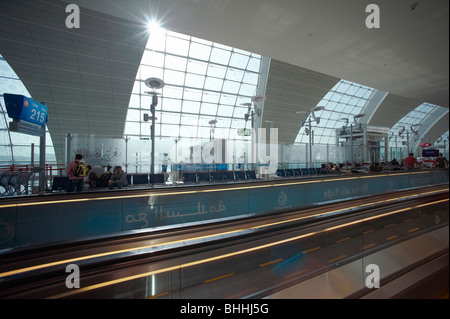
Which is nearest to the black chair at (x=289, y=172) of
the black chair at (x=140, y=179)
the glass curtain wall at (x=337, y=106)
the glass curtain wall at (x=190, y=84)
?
the glass curtain wall at (x=190, y=84)

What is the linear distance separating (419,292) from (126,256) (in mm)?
4400

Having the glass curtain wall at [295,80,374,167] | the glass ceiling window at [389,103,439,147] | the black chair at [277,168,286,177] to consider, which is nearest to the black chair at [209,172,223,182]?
the black chair at [277,168,286,177]

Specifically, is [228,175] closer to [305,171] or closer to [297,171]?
[297,171]

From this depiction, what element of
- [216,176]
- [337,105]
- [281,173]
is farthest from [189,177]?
[337,105]

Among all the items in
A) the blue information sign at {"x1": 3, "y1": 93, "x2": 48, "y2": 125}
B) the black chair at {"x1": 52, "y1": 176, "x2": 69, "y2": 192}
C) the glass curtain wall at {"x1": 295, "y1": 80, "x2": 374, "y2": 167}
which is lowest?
the black chair at {"x1": 52, "y1": 176, "x2": 69, "y2": 192}

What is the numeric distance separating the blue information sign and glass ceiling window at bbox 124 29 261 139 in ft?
53.2

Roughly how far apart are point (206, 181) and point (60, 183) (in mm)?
6267

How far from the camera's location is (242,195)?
6.64 meters

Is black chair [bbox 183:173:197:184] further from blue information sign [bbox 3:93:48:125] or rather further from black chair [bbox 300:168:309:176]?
black chair [bbox 300:168:309:176]

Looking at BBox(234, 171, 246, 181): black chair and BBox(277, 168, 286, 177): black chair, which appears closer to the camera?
BBox(234, 171, 246, 181): black chair

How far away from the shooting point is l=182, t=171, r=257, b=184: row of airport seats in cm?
1123

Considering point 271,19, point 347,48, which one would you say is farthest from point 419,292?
point 347,48

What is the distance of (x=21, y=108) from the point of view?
664 cm
